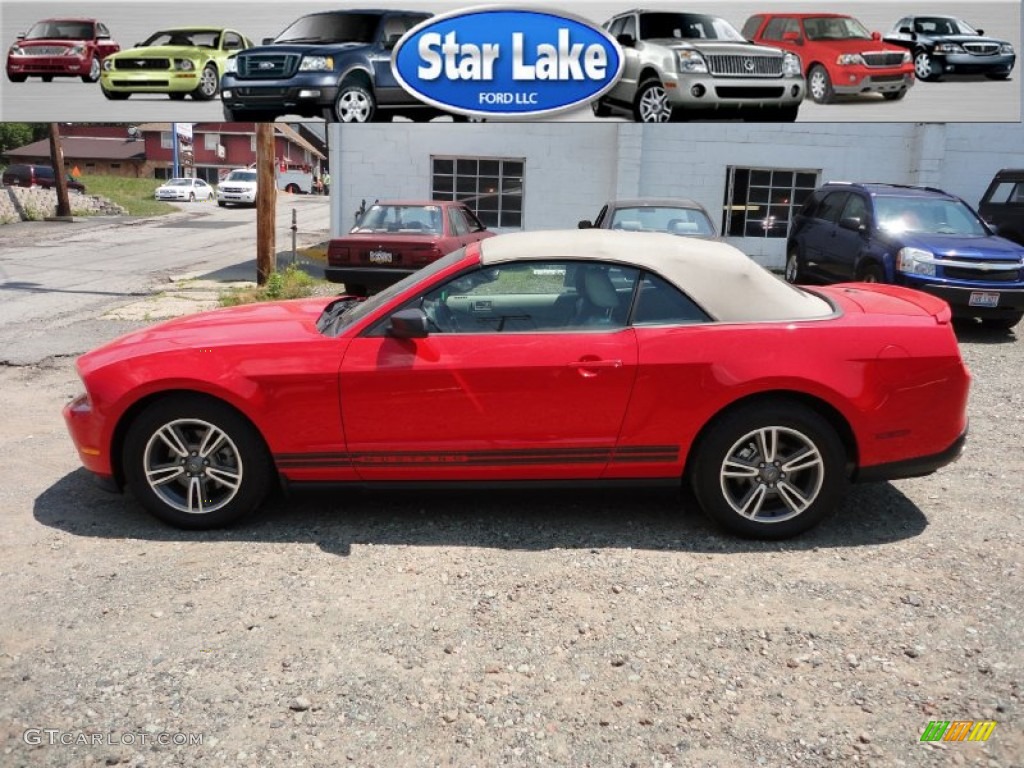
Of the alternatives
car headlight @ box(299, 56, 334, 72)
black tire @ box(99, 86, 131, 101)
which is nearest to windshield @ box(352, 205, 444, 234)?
car headlight @ box(299, 56, 334, 72)

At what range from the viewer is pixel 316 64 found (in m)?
10.2

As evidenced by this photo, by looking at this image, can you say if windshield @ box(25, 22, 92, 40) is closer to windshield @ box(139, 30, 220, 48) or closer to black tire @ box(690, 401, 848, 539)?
windshield @ box(139, 30, 220, 48)

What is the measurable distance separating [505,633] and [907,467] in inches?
89.3

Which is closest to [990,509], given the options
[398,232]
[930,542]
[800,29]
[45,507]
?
[930,542]

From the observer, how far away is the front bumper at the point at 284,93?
33.8 ft

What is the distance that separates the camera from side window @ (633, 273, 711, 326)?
4637 millimetres

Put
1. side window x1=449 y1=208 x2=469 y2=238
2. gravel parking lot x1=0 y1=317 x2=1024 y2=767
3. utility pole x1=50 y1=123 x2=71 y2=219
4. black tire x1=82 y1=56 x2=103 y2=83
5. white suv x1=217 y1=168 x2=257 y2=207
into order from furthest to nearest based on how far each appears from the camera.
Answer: white suv x1=217 y1=168 x2=257 y2=207 → utility pole x1=50 y1=123 x2=71 y2=219 → side window x1=449 y1=208 x2=469 y2=238 → black tire x1=82 y1=56 x2=103 y2=83 → gravel parking lot x1=0 y1=317 x2=1024 y2=767

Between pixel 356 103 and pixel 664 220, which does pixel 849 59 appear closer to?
pixel 664 220

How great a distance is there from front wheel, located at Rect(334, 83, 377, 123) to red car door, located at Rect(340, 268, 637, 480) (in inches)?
245

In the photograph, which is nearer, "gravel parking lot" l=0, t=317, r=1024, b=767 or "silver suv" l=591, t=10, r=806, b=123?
"gravel parking lot" l=0, t=317, r=1024, b=767

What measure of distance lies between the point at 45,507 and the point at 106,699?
225cm

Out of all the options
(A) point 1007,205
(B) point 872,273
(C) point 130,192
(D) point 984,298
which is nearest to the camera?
(D) point 984,298

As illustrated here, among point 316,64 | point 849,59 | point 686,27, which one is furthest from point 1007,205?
point 316,64

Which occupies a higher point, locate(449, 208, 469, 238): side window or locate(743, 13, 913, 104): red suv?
locate(743, 13, 913, 104): red suv
